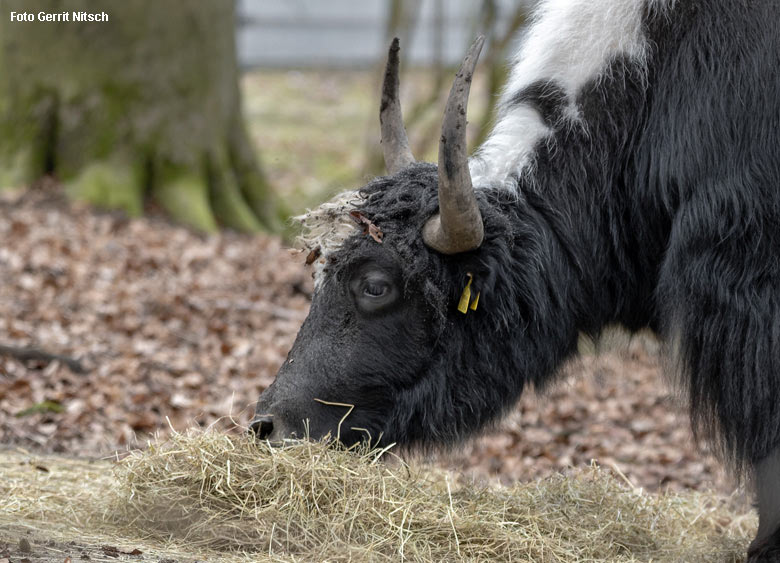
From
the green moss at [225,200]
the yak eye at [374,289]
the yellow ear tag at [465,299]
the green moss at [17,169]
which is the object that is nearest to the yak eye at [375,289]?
the yak eye at [374,289]

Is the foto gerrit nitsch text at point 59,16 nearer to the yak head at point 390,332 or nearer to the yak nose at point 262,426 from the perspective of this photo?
the yak head at point 390,332

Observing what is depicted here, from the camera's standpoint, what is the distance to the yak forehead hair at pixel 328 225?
375 centimetres

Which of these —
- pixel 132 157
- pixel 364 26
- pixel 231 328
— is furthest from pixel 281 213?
pixel 364 26

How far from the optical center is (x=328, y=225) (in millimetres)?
3791

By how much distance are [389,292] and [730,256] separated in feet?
4.36

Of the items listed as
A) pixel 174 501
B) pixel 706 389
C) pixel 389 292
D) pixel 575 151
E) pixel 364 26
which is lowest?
pixel 174 501

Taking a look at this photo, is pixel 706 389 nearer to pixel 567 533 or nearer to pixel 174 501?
pixel 567 533

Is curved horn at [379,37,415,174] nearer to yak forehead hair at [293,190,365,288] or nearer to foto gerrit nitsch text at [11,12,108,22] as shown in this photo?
yak forehead hair at [293,190,365,288]

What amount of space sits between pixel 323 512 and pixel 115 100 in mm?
7498

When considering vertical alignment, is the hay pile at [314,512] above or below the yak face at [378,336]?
below

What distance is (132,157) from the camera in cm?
991

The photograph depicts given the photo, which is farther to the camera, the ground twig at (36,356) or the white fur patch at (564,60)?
the ground twig at (36,356)

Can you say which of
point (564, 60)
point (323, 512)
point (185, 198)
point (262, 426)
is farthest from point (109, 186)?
point (323, 512)

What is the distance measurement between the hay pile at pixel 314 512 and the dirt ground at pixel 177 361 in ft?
1.12
